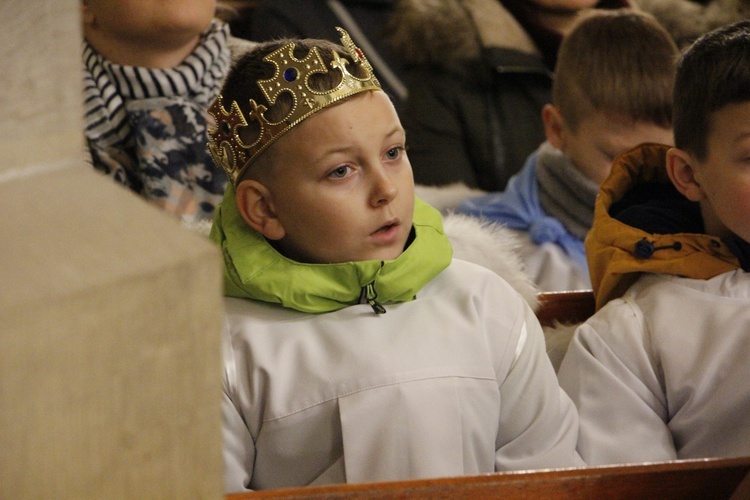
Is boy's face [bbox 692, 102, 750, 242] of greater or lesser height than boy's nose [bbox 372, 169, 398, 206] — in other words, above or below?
below

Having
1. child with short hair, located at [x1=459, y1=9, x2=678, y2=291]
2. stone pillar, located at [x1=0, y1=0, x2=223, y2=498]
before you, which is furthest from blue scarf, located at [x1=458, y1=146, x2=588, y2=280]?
stone pillar, located at [x1=0, y1=0, x2=223, y2=498]

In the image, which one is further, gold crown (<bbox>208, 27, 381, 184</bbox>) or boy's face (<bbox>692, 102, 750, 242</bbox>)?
boy's face (<bbox>692, 102, 750, 242</bbox>)

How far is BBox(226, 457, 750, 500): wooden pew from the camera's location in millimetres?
890

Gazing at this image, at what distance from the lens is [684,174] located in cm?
144

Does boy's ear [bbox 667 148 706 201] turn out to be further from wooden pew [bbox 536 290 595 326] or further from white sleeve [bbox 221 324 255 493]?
white sleeve [bbox 221 324 255 493]

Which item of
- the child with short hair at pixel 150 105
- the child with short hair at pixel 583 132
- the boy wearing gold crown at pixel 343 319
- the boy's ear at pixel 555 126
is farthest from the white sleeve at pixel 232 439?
the boy's ear at pixel 555 126

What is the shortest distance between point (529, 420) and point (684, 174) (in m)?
0.48

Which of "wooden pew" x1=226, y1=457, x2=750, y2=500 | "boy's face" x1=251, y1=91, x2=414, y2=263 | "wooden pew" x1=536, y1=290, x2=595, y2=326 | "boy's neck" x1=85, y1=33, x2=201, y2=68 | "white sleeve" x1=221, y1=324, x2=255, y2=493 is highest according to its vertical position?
"boy's face" x1=251, y1=91, x2=414, y2=263

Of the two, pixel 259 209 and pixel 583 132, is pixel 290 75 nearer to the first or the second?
pixel 259 209

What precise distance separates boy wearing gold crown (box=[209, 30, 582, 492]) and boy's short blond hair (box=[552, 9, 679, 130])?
0.84 meters

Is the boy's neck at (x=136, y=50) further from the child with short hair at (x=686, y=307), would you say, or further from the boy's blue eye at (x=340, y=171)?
the child with short hair at (x=686, y=307)

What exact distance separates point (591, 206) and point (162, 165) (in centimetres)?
95

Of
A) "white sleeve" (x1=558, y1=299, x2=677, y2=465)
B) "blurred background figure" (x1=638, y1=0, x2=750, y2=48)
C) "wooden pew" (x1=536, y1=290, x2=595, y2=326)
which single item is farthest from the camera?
"blurred background figure" (x1=638, y1=0, x2=750, y2=48)

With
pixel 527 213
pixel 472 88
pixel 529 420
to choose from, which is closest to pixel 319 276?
pixel 529 420
